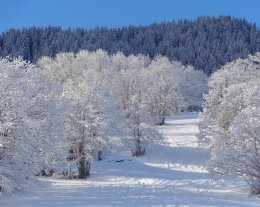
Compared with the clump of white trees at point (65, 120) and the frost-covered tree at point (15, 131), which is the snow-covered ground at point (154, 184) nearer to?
the frost-covered tree at point (15, 131)

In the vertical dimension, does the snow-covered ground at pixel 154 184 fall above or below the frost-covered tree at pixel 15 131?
below

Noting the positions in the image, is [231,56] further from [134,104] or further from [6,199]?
[6,199]

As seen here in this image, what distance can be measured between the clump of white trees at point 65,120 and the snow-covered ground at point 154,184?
1.51m

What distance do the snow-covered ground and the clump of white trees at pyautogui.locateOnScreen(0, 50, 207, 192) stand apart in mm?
1514

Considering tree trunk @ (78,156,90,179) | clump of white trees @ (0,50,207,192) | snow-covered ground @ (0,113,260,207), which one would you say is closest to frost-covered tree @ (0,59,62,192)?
clump of white trees @ (0,50,207,192)

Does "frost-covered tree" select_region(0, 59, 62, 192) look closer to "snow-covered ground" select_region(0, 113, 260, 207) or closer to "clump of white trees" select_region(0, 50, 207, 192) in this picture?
"clump of white trees" select_region(0, 50, 207, 192)

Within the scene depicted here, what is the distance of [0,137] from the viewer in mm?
22047

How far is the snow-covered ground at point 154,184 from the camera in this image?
23.1 m

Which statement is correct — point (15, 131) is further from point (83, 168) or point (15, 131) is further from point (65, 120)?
point (83, 168)

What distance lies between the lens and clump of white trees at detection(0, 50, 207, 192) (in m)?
23.1

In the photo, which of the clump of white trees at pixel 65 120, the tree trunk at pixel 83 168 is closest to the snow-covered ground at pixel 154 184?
the tree trunk at pixel 83 168

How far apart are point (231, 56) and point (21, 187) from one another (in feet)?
554

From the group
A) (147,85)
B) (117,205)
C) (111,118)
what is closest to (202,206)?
(117,205)

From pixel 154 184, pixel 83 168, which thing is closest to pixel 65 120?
pixel 83 168
